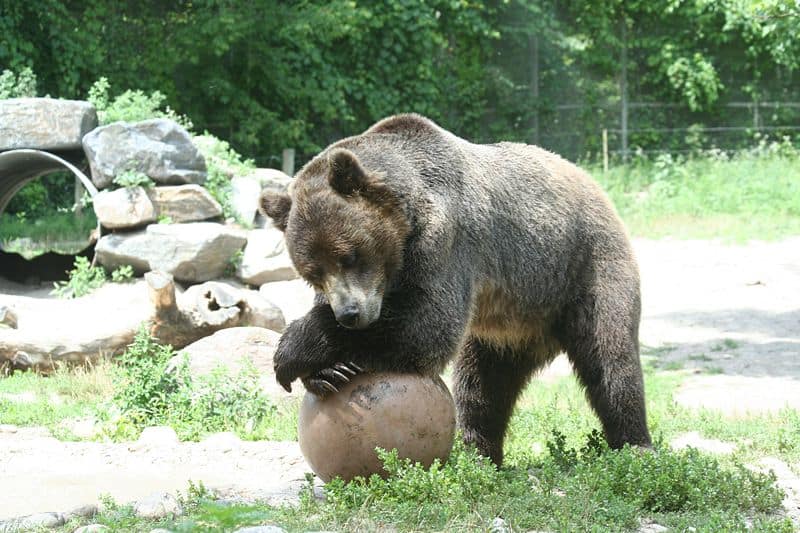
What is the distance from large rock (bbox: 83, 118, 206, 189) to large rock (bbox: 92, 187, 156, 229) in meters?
0.36

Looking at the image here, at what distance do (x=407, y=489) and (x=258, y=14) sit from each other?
17.0 m

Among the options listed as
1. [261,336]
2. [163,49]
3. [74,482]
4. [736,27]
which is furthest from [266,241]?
[736,27]

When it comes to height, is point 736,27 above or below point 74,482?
above

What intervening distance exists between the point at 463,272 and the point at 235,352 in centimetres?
401

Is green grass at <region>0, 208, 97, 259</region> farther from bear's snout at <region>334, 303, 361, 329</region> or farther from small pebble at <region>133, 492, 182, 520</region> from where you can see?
bear's snout at <region>334, 303, 361, 329</region>

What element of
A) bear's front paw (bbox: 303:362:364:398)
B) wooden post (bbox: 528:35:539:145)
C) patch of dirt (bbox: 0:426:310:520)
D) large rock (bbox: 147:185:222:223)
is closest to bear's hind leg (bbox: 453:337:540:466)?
patch of dirt (bbox: 0:426:310:520)

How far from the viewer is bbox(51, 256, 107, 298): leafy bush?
489 inches

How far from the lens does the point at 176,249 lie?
1234 cm

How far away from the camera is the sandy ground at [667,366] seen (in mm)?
6547

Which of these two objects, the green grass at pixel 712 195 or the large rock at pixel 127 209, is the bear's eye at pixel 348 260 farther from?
the green grass at pixel 712 195

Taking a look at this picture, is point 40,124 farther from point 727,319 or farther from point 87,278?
point 727,319

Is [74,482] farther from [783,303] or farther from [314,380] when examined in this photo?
[783,303]

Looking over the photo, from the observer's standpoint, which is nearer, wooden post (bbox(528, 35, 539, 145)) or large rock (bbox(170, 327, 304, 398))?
large rock (bbox(170, 327, 304, 398))

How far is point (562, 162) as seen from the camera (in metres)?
6.92
